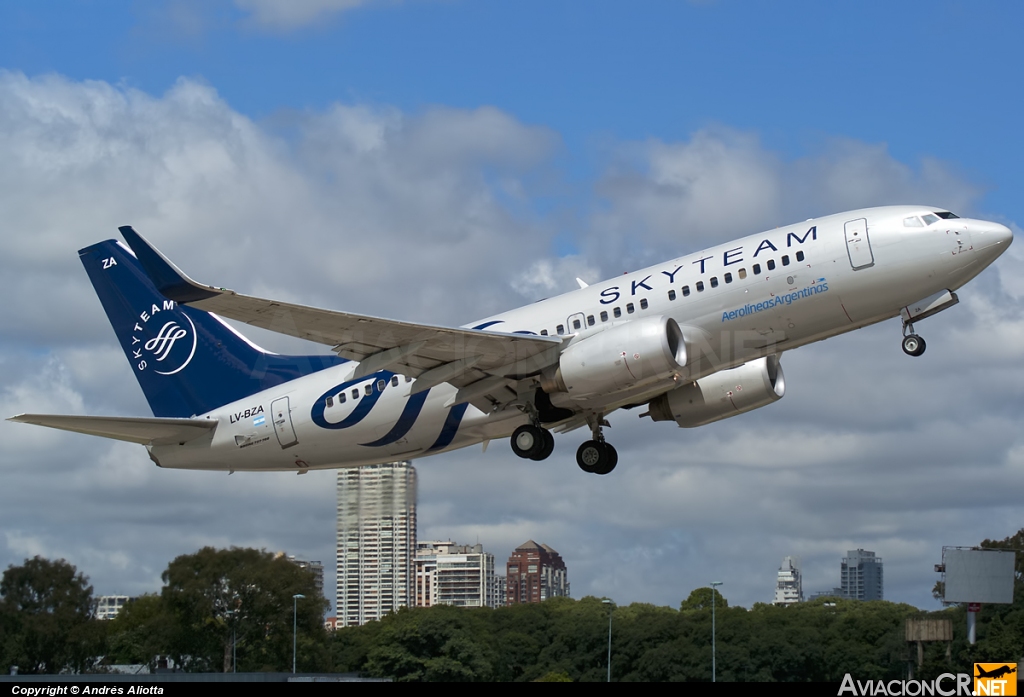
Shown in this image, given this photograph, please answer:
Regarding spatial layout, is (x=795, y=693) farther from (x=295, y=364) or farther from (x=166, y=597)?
(x=166, y=597)

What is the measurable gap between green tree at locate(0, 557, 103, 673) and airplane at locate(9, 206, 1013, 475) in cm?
1683

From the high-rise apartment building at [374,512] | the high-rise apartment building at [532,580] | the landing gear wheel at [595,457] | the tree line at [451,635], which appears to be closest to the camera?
the landing gear wheel at [595,457]

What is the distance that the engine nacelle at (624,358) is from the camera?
31281 millimetres

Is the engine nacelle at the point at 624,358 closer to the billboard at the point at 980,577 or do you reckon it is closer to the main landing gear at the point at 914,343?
the main landing gear at the point at 914,343

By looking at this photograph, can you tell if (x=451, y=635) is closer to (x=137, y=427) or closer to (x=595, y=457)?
(x=595, y=457)

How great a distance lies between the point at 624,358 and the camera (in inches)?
1241

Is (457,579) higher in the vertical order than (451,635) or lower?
higher

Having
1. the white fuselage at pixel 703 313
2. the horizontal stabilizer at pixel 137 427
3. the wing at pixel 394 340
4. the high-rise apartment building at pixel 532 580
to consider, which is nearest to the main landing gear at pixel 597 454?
the white fuselage at pixel 703 313

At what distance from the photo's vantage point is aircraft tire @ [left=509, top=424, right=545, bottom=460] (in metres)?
34.7

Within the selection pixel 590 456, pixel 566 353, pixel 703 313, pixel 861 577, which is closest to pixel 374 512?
pixel 590 456

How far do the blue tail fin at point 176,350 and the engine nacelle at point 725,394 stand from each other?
412 inches

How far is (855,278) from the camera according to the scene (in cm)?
3164

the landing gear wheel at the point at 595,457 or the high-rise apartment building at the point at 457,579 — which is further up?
the landing gear wheel at the point at 595,457

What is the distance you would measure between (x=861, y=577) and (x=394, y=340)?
10431 centimetres
